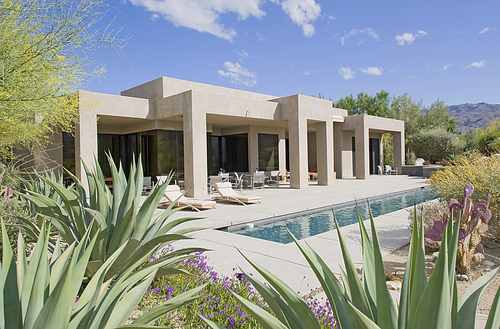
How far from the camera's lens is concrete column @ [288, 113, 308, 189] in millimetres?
16500

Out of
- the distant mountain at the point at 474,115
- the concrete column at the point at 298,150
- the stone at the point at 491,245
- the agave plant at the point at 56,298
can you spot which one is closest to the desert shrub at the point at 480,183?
the stone at the point at 491,245

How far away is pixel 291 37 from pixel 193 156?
17730 mm

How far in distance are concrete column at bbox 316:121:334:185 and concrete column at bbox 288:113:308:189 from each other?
204 centimetres

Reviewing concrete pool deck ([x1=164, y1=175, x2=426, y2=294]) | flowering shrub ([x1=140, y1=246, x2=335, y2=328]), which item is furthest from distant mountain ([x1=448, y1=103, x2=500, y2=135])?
flowering shrub ([x1=140, y1=246, x2=335, y2=328])

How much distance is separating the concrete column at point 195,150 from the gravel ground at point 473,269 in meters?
9.22

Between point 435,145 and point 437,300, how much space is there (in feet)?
111

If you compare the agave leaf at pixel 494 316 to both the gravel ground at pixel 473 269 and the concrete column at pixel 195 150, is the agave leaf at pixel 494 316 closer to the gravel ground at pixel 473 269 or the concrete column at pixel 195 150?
the gravel ground at pixel 473 269

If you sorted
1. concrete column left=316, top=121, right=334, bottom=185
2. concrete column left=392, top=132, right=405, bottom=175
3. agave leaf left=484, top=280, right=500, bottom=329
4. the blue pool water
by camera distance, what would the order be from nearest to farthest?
1. agave leaf left=484, top=280, right=500, bottom=329
2. the blue pool water
3. concrete column left=316, top=121, right=334, bottom=185
4. concrete column left=392, top=132, right=405, bottom=175

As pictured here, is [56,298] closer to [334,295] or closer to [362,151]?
[334,295]

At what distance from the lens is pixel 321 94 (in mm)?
55344

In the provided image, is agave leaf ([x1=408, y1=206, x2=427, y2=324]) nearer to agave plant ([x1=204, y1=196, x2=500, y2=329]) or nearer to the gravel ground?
agave plant ([x1=204, y1=196, x2=500, y2=329])

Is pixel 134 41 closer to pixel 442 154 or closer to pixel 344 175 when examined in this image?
pixel 344 175

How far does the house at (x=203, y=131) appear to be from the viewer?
44.5 feet

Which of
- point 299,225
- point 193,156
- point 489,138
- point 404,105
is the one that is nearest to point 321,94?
point 404,105
